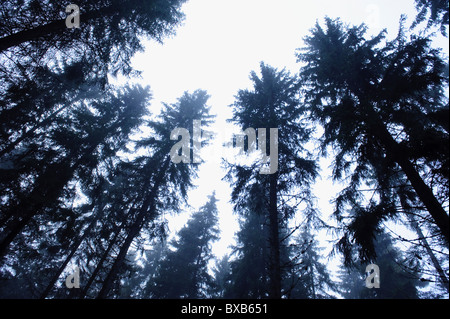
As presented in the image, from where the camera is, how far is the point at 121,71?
28.9 feet

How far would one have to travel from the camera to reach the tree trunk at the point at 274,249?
716 cm

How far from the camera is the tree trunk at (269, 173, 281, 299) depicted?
7160mm

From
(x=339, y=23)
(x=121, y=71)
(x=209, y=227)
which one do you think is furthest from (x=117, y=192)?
(x=339, y=23)

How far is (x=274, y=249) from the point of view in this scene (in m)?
7.68

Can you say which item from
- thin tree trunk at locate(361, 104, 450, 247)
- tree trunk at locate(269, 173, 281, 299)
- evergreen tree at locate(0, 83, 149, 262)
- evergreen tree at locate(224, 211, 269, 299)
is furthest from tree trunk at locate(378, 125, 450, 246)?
evergreen tree at locate(0, 83, 149, 262)

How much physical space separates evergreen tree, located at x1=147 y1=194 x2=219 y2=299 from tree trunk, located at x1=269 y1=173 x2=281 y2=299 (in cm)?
1499

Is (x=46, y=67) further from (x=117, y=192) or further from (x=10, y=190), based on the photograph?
(x=117, y=192)

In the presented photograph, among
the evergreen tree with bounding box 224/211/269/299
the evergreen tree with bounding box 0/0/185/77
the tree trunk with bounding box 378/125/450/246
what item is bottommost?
the evergreen tree with bounding box 224/211/269/299

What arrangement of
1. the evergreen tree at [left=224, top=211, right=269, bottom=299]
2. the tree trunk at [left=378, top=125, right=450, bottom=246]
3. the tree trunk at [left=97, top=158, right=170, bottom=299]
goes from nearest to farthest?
the tree trunk at [left=378, top=125, right=450, bottom=246]
the tree trunk at [left=97, top=158, right=170, bottom=299]
the evergreen tree at [left=224, top=211, right=269, bottom=299]

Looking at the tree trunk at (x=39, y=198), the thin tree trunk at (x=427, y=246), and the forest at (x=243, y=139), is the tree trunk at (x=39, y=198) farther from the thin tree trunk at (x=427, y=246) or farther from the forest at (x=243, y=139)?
the thin tree trunk at (x=427, y=246)

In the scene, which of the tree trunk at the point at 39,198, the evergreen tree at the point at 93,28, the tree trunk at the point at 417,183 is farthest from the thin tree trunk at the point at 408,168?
the tree trunk at the point at 39,198

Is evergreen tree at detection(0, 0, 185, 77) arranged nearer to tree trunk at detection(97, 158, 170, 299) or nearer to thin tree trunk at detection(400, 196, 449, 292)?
tree trunk at detection(97, 158, 170, 299)

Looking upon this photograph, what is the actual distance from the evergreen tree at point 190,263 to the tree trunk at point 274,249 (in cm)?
1499

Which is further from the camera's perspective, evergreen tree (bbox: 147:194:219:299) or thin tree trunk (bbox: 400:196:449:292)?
evergreen tree (bbox: 147:194:219:299)
